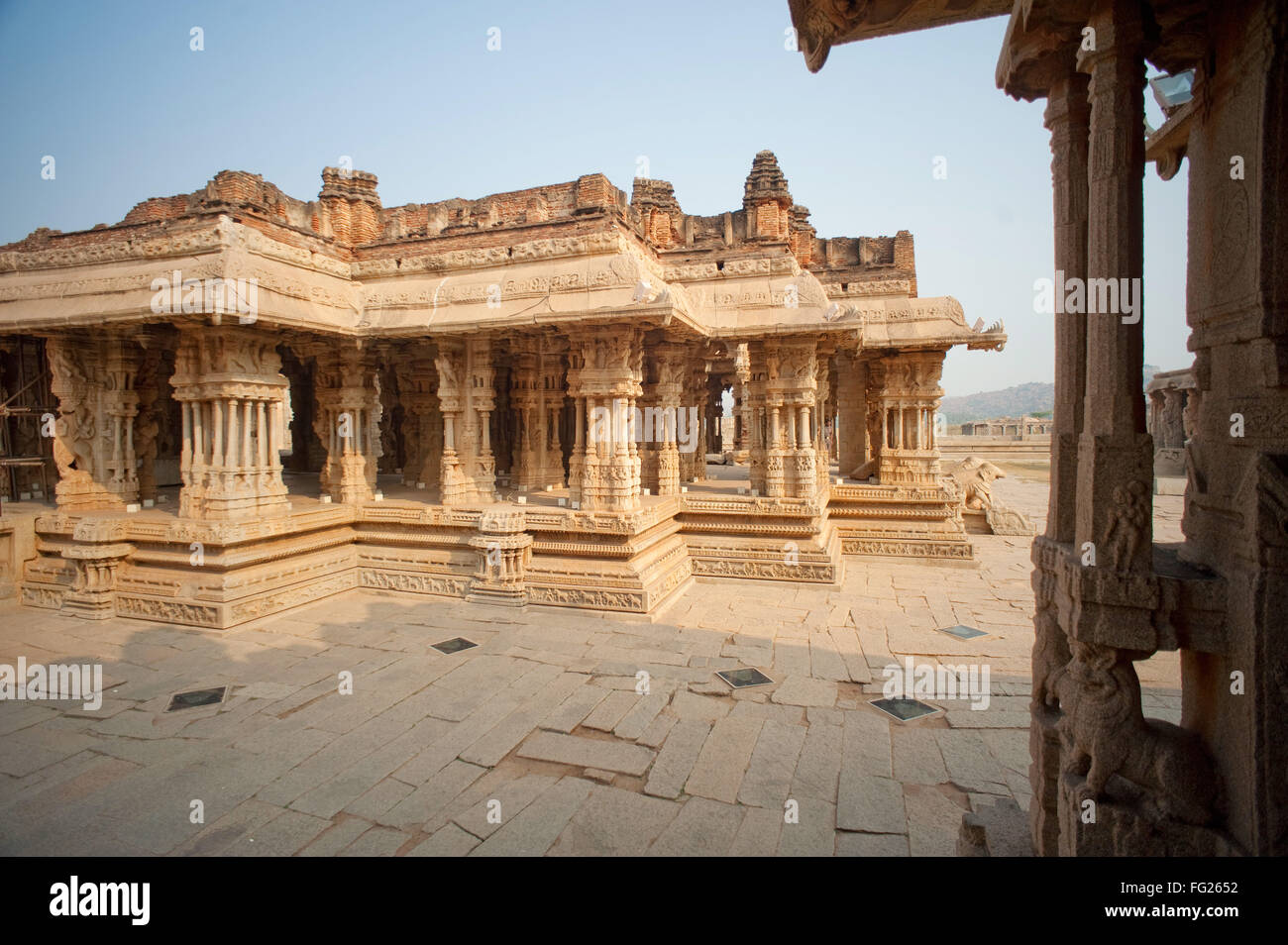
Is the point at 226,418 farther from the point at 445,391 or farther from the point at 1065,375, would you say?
the point at 1065,375

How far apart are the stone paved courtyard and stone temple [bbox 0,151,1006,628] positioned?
105cm

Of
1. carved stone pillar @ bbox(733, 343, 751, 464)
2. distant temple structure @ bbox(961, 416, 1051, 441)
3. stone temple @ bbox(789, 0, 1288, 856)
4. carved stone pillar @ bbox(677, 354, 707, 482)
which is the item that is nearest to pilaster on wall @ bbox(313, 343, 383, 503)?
carved stone pillar @ bbox(677, 354, 707, 482)

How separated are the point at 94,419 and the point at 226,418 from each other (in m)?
2.94

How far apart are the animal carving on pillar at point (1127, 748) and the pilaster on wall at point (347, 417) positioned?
9.72m

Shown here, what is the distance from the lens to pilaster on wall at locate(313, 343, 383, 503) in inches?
397

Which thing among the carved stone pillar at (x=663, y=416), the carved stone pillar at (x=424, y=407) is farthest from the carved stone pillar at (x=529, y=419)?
the carved stone pillar at (x=663, y=416)

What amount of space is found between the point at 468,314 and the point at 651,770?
662cm

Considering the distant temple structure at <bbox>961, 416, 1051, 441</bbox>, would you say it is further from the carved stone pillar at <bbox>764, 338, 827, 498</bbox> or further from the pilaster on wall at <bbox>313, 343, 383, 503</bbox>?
the pilaster on wall at <bbox>313, 343, 383, 503</bbox>

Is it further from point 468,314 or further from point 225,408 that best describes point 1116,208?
point 225,408

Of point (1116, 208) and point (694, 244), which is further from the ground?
point (694, 244)
